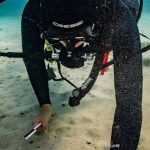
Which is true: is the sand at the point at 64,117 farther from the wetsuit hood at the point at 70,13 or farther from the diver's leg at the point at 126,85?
the wetsuit hood at the point at 70,13

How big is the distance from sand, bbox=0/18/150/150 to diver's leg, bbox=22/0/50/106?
46 cm

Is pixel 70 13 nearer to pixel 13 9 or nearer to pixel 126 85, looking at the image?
pixel 126 85

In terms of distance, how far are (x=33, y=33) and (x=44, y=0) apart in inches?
49.6

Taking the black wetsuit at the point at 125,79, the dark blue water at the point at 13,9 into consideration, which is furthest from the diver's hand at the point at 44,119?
the dark blue water at the point at 13,9

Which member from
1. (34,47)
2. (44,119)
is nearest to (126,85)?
(44,119)

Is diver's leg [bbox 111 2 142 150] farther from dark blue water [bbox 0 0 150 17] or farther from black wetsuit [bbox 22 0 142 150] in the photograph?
dark blue water [bbox 0 0 150 17]

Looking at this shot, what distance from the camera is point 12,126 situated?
3936mm

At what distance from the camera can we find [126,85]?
103 inches

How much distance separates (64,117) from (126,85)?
1.75 m

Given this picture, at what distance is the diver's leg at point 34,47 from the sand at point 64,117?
0.46m

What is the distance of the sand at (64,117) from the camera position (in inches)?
138

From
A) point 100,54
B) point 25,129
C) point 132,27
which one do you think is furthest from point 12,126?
point 132,27

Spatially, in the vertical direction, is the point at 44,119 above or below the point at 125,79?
below

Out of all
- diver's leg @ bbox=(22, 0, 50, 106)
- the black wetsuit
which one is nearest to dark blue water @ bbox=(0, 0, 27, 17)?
diver's leg @ bbox=(22, 0, 50, 106)
